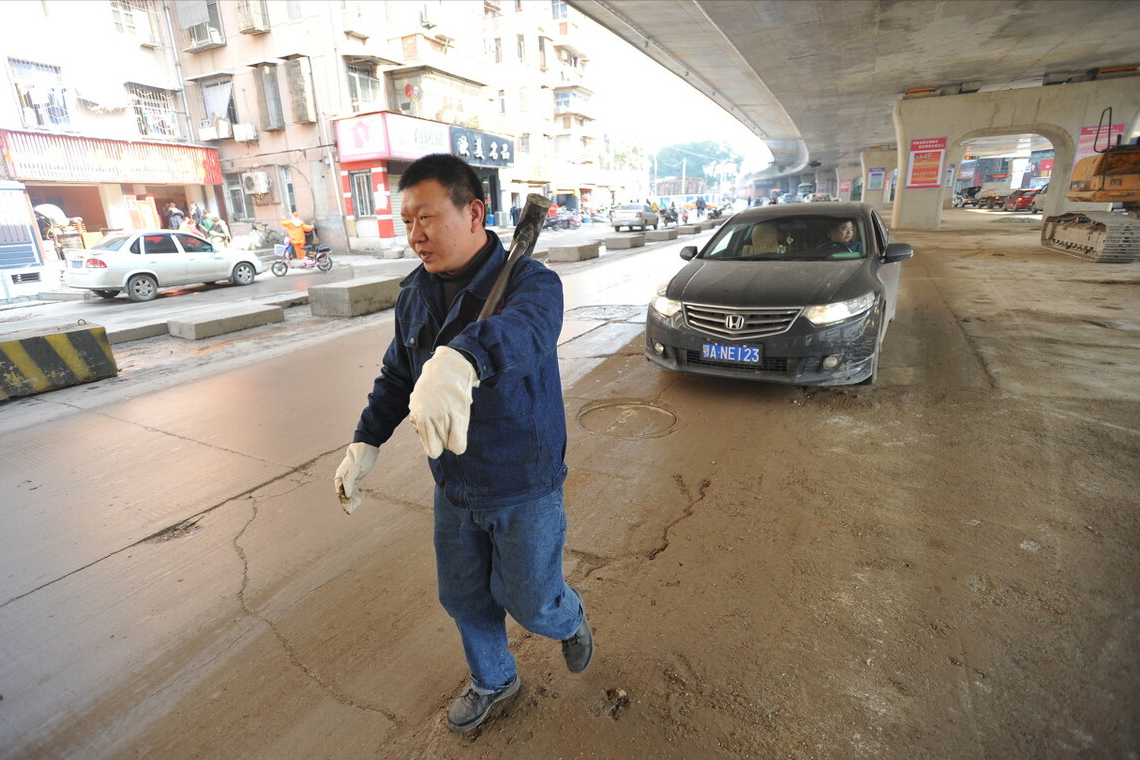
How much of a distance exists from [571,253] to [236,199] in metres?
18.3

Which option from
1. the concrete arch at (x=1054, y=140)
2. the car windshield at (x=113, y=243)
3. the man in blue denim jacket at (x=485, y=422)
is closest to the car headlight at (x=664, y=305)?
the man in blue denim jacket at (x=485, y=422)

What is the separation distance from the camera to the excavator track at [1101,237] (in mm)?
11039

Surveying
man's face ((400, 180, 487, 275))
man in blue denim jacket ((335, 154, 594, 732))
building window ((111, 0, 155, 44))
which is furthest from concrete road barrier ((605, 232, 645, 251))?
building window ((111, 0, 155, 44))

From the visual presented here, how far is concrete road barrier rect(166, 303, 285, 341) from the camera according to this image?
8547mm

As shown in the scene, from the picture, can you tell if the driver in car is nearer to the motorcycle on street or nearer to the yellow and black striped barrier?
the yellow and black striped barrier

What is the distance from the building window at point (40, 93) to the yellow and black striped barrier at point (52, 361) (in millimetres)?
19317

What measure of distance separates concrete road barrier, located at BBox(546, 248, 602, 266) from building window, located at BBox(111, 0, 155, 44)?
20.2m

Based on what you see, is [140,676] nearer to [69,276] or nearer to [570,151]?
[69,276]

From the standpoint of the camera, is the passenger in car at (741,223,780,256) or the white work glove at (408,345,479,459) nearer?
the white work glove at (408,345,479,459)

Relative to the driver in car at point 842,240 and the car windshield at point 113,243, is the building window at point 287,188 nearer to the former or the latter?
the car windshield at point 113,243

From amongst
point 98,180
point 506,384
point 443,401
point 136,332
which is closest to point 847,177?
point 98,180

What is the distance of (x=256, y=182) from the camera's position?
81.4 ft

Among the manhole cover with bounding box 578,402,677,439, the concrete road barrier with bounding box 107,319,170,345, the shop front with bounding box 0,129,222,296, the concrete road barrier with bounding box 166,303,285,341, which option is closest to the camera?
the manhole cover with bounding box 578,402,677,439

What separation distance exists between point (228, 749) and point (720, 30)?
16.9 m
